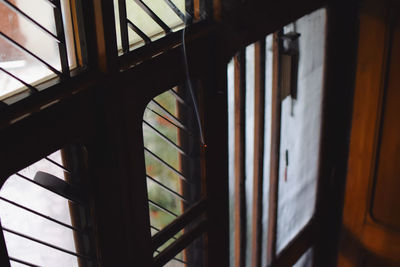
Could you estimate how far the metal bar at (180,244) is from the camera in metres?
1.41

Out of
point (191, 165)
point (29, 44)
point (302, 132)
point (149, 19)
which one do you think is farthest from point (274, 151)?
point (29, 44)

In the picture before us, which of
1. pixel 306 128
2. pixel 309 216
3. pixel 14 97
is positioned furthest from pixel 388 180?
pixel 14 97

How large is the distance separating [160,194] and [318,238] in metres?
1.45

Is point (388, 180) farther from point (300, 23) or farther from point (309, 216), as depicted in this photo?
point (300, 23)

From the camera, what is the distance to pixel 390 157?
2514 millimetres

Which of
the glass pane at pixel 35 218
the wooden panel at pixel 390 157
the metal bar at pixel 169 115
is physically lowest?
the glass pane at pixel 35 218

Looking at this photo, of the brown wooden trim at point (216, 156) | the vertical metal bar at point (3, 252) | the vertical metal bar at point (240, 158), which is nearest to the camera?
the vertical metal bar at point (3, 252)

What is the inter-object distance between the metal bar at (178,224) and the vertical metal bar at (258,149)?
46 centimetres

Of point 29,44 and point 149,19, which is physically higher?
point 149,19

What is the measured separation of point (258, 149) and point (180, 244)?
59 centimetres

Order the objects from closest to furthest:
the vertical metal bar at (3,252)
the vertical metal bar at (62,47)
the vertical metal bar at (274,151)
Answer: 1. the vertical metal bar at (3,252)
2. the vertical metal bar at (62,47)
3. the vertical metal bar at (274,151)

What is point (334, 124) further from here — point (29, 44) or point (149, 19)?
point (29, 44)

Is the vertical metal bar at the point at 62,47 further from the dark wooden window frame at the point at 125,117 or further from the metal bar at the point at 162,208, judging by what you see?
the metal bar at the point at 162,208

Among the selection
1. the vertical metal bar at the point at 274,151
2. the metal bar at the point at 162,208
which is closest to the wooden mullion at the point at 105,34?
the metal bar at the point at 162,208
